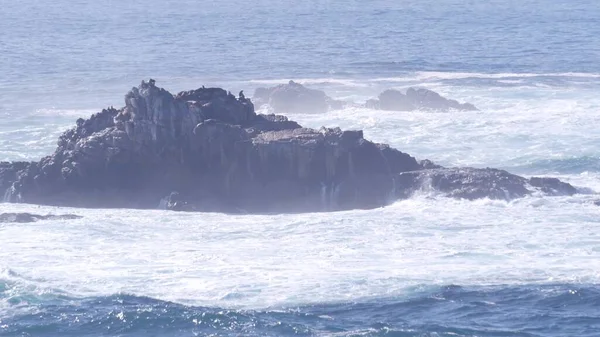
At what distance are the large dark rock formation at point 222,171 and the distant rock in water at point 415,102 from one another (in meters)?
21.1

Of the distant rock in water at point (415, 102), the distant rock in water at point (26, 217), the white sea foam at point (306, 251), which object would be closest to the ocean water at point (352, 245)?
the white sea foam at point (306, 251)

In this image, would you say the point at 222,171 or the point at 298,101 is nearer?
the point at 222,171

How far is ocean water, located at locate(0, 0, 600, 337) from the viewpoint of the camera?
3638 cm

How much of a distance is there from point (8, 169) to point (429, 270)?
1997cm

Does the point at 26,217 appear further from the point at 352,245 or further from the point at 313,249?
the point at 352,245

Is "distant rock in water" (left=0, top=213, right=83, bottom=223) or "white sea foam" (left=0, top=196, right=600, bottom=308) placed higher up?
"distant rock in water" (left=0, top=213, right=83, bottom=223)

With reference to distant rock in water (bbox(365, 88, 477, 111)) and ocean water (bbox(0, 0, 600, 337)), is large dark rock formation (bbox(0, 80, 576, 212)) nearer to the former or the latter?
ocean water (bbox(0, 0, 600, 337))

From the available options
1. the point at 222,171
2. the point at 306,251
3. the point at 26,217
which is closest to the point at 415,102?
the point at 222,171

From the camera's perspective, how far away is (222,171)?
167ft

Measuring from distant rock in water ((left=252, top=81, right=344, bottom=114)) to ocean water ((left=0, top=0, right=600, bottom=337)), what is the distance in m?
1.90

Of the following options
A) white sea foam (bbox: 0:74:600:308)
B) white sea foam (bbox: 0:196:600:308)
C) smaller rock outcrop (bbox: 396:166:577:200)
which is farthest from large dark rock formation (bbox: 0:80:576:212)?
white sea foam (bbox: 0:196:600:308)

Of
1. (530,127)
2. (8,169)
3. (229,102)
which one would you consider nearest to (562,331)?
(229,102)

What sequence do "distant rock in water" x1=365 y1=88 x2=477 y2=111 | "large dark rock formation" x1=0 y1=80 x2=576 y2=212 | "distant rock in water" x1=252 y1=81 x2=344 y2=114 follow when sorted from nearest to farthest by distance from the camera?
"large dark rock formation" x1=0 y1=80 x2=576 y2=212 → "distant rock in water" x1=252 y1=81 x2=344 y2=114 → "distant rock in water" x1=365 y1=88 x2=477 y2=111

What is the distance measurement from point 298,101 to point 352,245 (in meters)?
29.6
